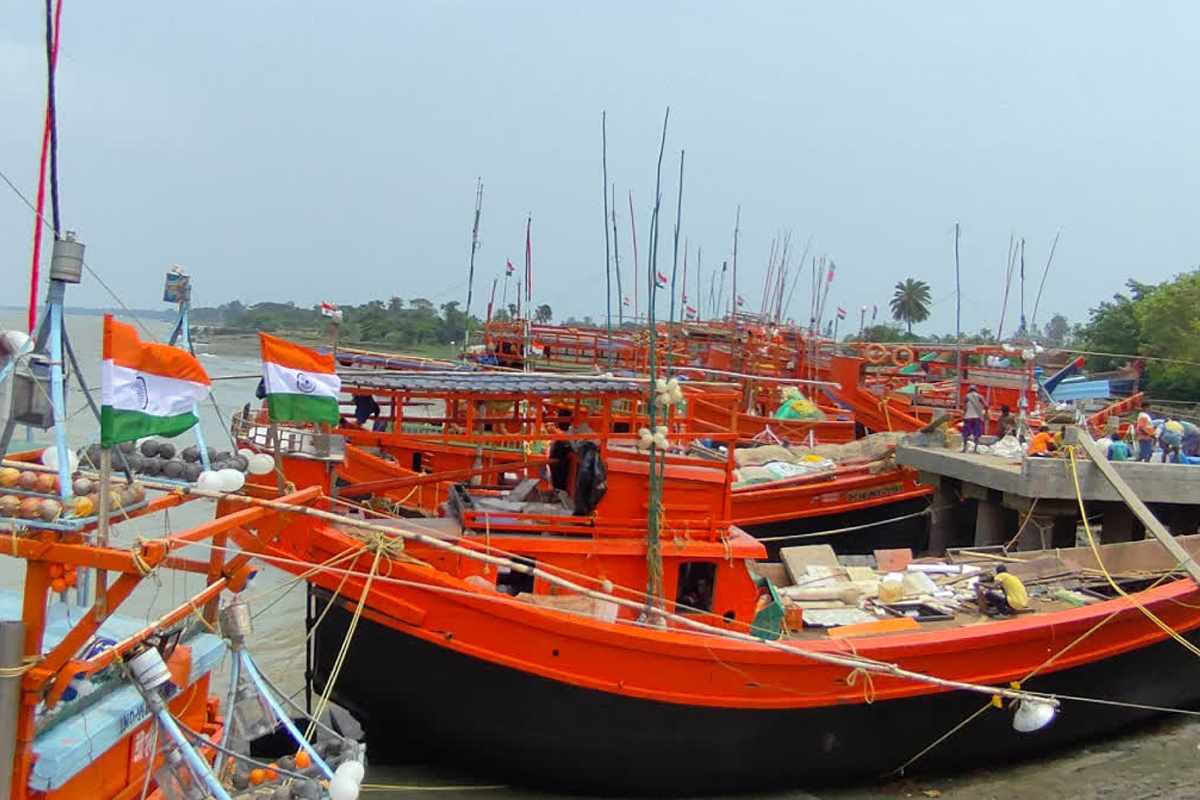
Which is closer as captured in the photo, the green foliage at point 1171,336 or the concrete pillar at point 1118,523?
the concrete pillar at point 1118,523

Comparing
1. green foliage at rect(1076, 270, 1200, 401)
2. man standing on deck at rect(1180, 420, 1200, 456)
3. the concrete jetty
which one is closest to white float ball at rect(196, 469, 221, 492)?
the concrete jetty

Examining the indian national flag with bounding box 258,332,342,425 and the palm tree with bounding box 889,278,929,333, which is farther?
the palm tree with bounding box 889,278,929,333

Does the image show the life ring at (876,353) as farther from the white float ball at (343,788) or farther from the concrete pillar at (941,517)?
the white float ball at (343,788)

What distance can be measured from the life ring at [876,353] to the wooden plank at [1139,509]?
9.32 meters

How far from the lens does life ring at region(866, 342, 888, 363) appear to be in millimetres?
20781

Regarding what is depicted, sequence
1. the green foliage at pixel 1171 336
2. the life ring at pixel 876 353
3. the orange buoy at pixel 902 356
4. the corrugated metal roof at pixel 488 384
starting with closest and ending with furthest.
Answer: the corrugated metal roof at pixel 488 384, the life ring at pixel 876 353, the orange buoy at pixel 902 356, the green foliage at pixel 1171 336

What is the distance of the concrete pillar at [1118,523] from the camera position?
A: 12312 mm

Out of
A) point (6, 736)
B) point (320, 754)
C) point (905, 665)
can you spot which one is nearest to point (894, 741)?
point (905, 665)

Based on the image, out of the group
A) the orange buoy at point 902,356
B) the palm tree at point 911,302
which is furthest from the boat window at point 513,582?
the palm tree at point 911,302

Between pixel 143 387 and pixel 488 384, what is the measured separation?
12.7 feet

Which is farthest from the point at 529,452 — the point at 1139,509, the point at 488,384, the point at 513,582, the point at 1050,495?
the point at 1139,509

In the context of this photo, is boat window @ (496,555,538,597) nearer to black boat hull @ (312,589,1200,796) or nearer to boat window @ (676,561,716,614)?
black boat hull @ (312,589,1200,796)

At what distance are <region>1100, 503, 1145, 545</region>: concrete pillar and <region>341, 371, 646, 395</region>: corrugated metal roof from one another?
25.4ft

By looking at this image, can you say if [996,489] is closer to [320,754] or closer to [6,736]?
[320,754]
